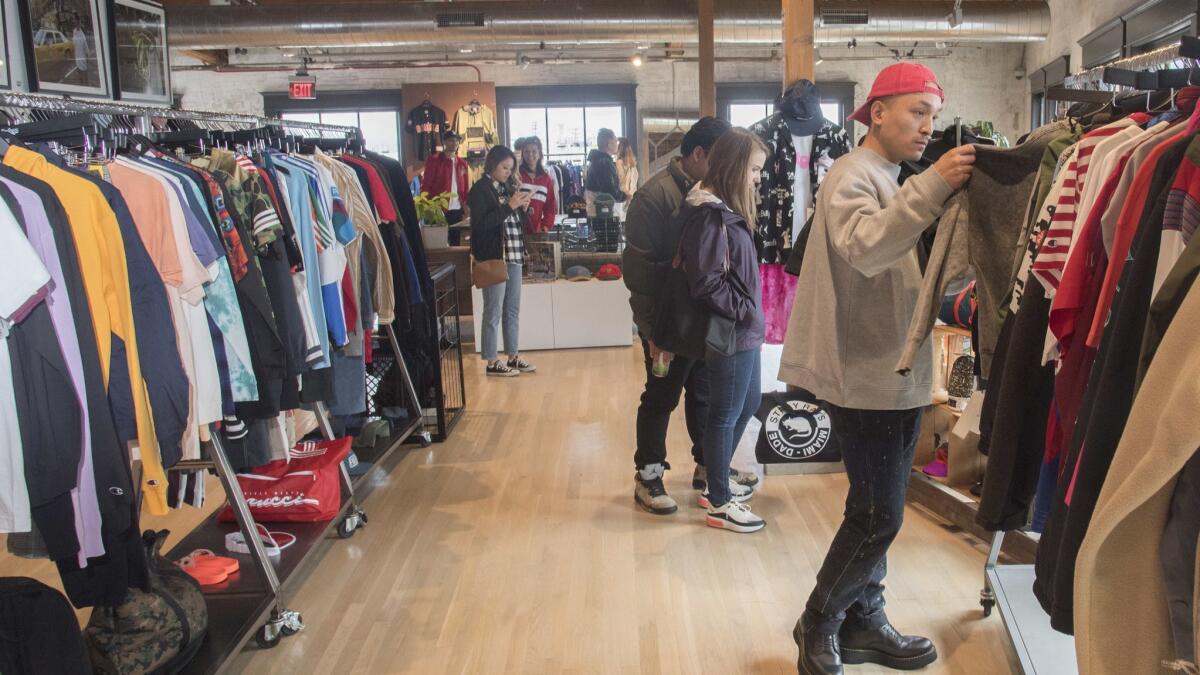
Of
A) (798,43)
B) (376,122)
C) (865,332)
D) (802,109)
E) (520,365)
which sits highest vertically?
(376,122)

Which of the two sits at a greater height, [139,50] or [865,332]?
[139,50]

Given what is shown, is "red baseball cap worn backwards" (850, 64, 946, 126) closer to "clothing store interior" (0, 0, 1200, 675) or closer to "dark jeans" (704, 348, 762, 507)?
"clothing store interior" (0, 0, 1200, 675)

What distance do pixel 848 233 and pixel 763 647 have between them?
1371 mm

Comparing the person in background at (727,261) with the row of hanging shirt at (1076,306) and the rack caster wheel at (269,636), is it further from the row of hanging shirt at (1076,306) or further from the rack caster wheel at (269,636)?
the rack caster wheel at (269,636)

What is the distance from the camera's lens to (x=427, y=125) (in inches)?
532

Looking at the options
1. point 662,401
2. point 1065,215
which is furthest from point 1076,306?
point 662,401

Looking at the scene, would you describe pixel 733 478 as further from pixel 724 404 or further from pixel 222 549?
pixel 222 549

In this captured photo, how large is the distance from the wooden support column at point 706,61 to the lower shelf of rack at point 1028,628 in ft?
16.4

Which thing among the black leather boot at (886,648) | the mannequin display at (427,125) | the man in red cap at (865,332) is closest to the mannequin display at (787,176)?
the black leather boot at (886,648)

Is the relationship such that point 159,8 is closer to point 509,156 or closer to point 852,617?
point 509,156

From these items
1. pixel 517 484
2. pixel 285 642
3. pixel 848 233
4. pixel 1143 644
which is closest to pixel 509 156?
pixel 517 484

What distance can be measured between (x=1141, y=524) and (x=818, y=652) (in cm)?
153

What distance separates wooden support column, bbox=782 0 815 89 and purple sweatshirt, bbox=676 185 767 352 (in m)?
1.26

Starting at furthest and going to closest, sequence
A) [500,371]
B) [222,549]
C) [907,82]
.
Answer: [500,371] < [222,549] < [907,82]
